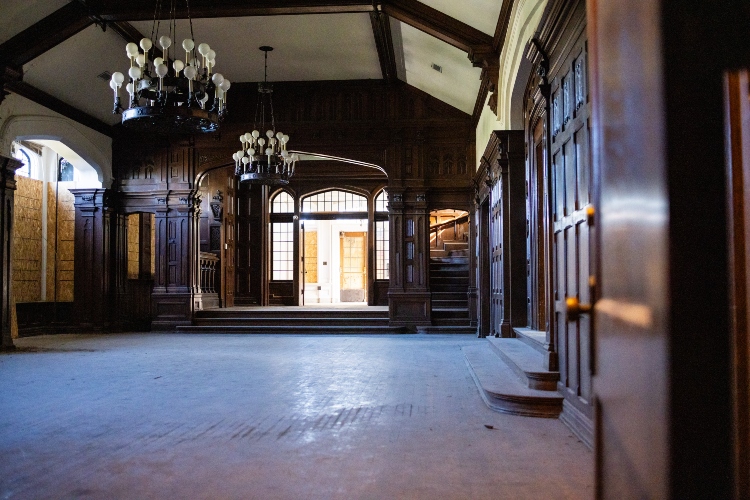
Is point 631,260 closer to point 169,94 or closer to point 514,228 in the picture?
point 169,94

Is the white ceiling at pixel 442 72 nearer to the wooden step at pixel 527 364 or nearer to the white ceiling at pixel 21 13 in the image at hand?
the wooden step at pixel 527 364

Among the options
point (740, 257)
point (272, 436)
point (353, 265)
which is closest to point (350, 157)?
point (353, 265)

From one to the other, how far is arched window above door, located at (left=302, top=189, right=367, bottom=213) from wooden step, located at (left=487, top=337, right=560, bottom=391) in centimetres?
988

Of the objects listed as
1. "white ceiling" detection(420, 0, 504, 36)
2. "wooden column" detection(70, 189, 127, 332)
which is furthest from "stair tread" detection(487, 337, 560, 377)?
"wooden column" detection(70, 189, 127, 332)

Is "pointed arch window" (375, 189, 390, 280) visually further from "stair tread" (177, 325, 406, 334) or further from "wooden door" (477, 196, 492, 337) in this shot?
"wooden door" (477, 196, 492, 337)

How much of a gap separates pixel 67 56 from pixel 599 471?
36.1 feet

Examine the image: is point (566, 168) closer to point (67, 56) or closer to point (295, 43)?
point (295, 43)

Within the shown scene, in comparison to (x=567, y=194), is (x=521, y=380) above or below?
below

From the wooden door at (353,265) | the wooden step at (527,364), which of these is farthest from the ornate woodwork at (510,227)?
the wooden door at (353,265)

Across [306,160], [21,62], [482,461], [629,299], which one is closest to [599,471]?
[629,299]

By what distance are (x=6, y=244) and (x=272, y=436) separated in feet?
25.4

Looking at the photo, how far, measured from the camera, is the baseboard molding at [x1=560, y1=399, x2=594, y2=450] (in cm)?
344

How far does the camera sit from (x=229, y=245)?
14.8 metres

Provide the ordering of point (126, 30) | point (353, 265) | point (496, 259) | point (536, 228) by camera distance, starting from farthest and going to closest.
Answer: point (353, 265)
point (126, 30)
point (496, 259)
point (536, 228)
